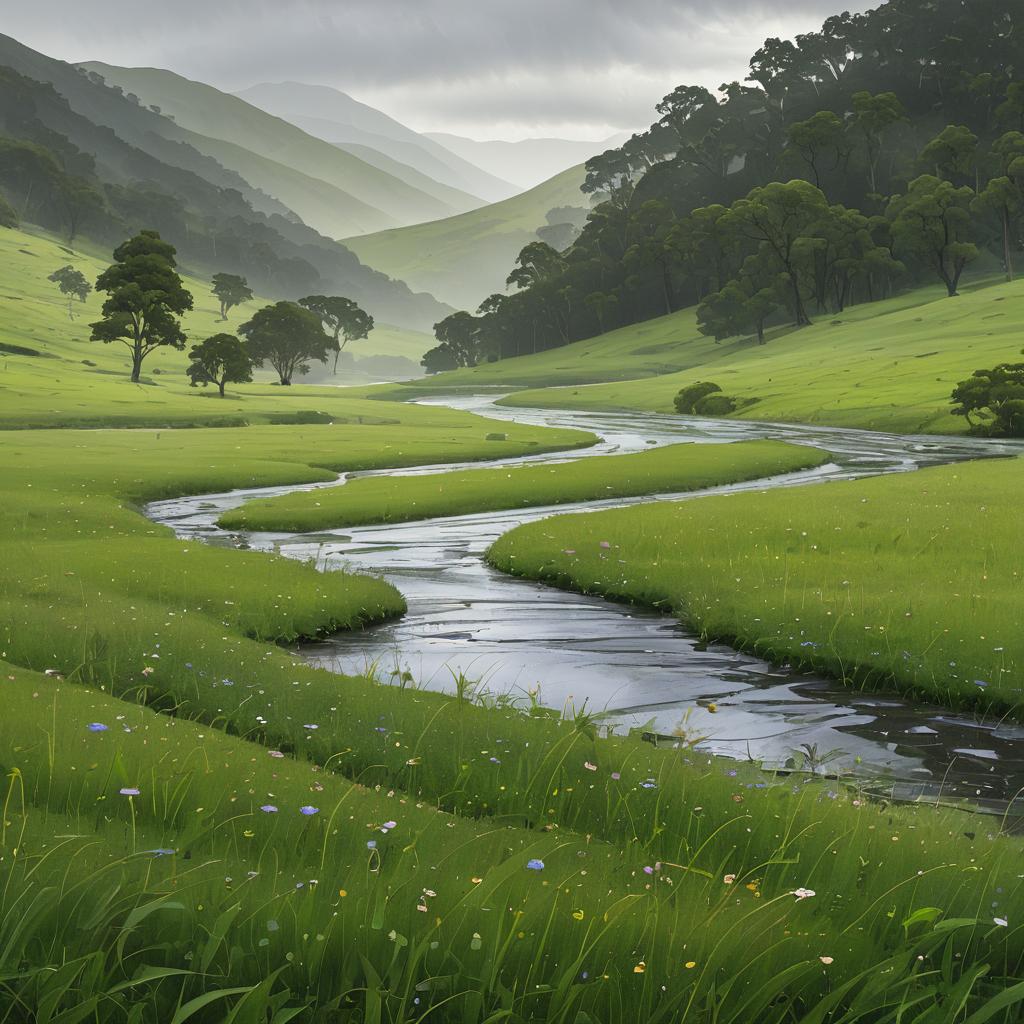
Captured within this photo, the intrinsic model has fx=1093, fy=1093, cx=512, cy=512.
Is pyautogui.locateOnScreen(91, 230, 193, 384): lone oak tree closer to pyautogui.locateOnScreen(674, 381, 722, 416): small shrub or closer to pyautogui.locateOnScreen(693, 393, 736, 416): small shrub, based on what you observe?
pyautogui.locateOnScreen(674, 381, 722, 416): small shrub

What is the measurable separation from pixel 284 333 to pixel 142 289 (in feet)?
154

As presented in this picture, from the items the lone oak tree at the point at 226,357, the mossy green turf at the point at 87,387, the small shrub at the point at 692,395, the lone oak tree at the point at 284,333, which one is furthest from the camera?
the lone oak tree at the point at 284,333

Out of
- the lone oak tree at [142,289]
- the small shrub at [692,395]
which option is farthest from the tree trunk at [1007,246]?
the lone oak tree at [142,289]

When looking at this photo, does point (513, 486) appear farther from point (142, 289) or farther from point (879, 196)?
point (879, 196)

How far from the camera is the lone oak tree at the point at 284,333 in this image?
155 metres

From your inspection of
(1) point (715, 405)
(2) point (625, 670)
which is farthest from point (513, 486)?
(1) point (715, 405)

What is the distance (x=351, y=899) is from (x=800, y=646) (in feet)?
45.4

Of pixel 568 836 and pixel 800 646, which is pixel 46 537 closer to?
pixel 800 646

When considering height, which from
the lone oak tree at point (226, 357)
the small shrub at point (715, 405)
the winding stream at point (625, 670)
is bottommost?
the winding stream at point (625, 670)

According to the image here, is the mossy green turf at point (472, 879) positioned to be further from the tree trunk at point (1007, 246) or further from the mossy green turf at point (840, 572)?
the tree trunk at point (1007, 246)

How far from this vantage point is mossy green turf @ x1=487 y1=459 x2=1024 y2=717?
58.8 feet

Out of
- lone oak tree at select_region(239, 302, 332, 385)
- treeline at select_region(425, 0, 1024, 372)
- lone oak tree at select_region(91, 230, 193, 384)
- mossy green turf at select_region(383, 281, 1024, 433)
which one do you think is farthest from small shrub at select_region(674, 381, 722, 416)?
lone oak tree at select_region(239, 302, 332, 385)

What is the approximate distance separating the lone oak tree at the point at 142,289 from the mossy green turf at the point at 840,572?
87823 mm

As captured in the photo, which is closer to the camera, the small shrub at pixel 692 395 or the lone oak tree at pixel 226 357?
the small shrub at pixel 692 395
